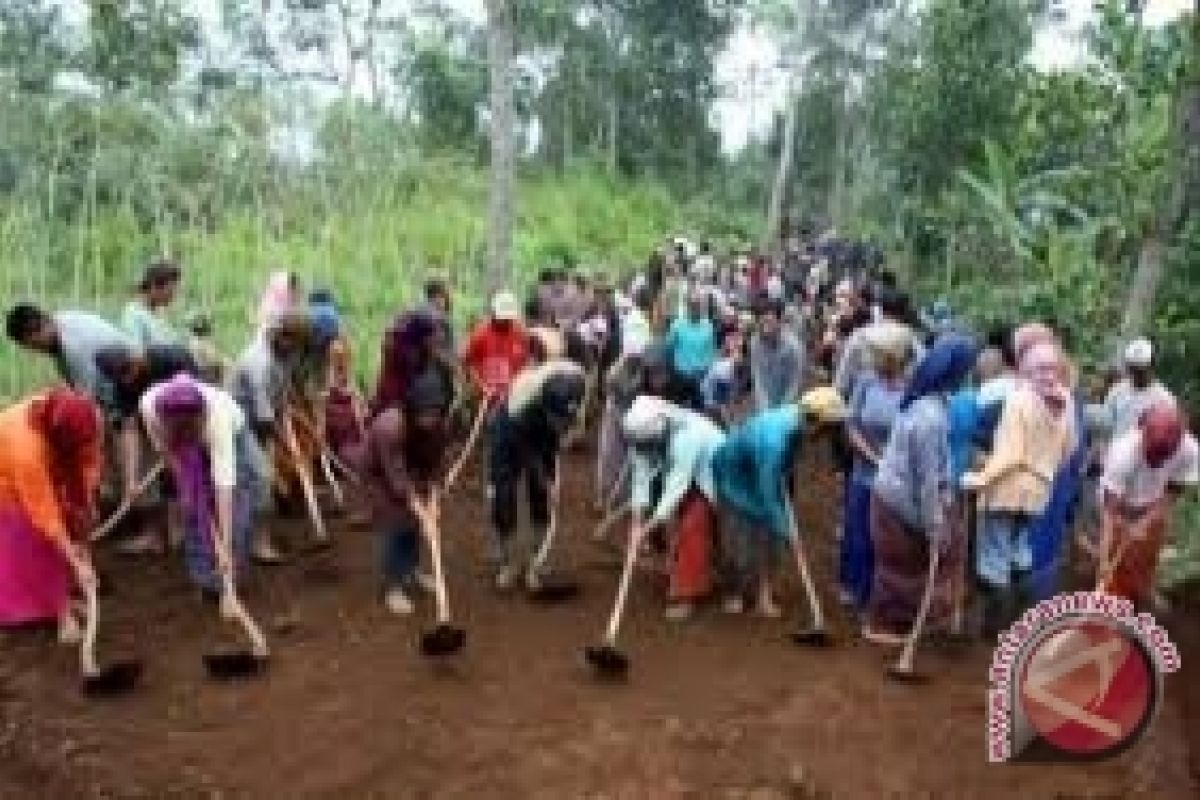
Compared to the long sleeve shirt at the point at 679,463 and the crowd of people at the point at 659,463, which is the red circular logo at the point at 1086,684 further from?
the long sleeve shirt at the point at 679,463

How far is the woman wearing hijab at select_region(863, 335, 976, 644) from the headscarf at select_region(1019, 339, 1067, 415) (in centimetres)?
25

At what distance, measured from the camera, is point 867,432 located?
21.9 feet

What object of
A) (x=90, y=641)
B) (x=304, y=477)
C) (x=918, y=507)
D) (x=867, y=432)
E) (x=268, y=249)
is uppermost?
(x=268, y=249)

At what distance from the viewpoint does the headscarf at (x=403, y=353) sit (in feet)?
21.2

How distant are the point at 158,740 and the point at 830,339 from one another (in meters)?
8.10

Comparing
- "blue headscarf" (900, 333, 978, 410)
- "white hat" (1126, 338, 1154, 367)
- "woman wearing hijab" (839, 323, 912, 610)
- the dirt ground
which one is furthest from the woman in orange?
"white hat" (1126, 338, 1154, 367)

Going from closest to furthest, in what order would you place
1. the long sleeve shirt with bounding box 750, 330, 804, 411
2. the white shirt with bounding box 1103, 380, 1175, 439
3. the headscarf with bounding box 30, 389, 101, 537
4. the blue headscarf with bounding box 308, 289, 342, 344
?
the headscarf with bounding box 30, 389, 101, 537
the white shirt with bounding box 1103, 380, 1175, 439
the blue headscarf with bounding box 308, 289, 342, 344
the long sleeve shirt with bounding box 750, 330, 804, 411

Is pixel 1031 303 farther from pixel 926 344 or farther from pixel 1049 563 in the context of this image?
pixel 1049 563

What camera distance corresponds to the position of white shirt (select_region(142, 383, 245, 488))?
6.10m

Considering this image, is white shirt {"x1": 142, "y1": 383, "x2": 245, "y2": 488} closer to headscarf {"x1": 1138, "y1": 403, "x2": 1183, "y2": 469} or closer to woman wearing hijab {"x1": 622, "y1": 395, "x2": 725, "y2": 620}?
woman wearing hijab {"x1": 622, "y1": 395, "x2": 725, "y2": 620}

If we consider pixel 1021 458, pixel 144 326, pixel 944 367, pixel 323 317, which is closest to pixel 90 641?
pixel 144 326

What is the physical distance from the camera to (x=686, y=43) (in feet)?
90.3

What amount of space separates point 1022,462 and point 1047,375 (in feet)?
1.29

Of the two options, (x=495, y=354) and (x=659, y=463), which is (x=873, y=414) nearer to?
(x=659, y=463)
